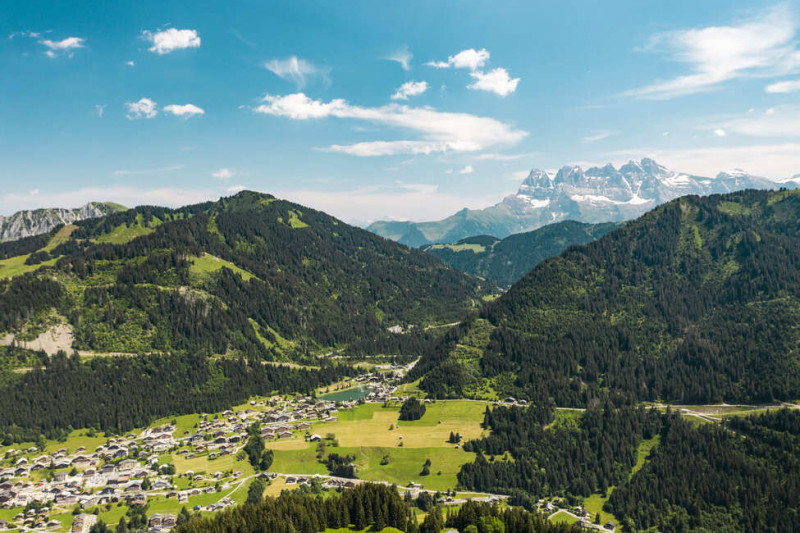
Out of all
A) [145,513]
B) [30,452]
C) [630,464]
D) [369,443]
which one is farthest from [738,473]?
[30,452]

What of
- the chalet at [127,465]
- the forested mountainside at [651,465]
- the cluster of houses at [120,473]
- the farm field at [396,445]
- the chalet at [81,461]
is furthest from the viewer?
the chalet at [81,461]

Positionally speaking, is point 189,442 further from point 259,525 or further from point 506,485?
point 506,485

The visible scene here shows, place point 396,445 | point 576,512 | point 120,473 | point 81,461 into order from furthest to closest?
point 396,445 < point 81,461 < point 120,473 < point 576,512

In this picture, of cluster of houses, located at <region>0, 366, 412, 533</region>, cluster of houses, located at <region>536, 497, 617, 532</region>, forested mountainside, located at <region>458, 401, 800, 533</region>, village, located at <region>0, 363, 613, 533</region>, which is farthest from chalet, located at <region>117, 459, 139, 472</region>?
cluster of houses, located at <region>536, 497, 617, 532</region>

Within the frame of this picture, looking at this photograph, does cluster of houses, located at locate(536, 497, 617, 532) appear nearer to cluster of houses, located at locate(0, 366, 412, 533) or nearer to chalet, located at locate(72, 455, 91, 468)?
cluster of houses, located at locate(0, 366, 412, 533)

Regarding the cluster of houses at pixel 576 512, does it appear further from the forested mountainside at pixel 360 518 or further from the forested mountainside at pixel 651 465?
the forested mountainside at pixel 360 518

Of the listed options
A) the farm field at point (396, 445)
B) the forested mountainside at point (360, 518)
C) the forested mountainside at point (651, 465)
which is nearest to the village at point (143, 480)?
the farm field at point (396, 445)

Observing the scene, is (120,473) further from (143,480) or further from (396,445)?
(396,445)

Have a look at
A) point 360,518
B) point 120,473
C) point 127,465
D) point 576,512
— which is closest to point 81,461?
point 127,465
